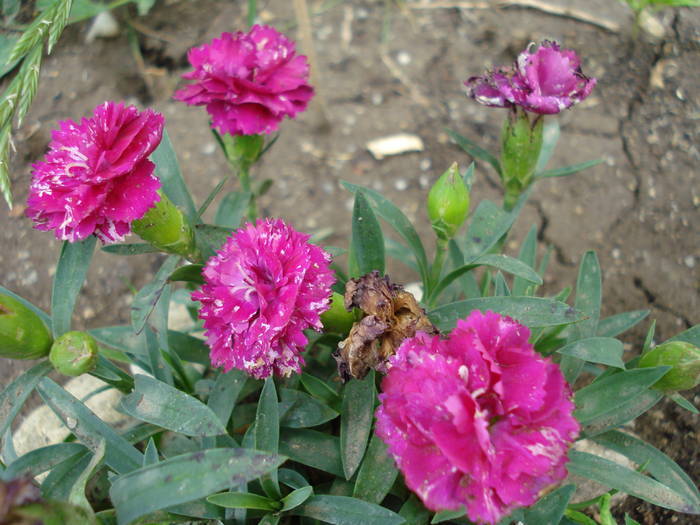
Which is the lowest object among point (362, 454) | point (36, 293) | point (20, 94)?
point (36, 293)

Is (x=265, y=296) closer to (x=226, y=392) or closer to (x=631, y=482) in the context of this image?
(x=226, y=392)

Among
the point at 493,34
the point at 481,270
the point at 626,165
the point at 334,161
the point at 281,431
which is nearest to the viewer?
the point at 281,431

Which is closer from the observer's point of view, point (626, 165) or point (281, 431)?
point (281, 431)

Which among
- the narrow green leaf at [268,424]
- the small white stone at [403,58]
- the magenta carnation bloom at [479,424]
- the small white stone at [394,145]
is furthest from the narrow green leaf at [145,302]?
the small white stone at [403,58]

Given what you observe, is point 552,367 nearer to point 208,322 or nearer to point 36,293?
point 208,322

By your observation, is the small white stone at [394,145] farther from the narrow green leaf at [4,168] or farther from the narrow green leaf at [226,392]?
the narrow green leaf at [4,168]

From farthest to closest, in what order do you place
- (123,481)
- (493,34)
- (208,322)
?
(493,34), (208,322), (123,481)

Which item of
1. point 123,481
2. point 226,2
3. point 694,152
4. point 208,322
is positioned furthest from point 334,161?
point 123,481

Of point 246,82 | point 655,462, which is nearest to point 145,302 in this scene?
point 246,82
